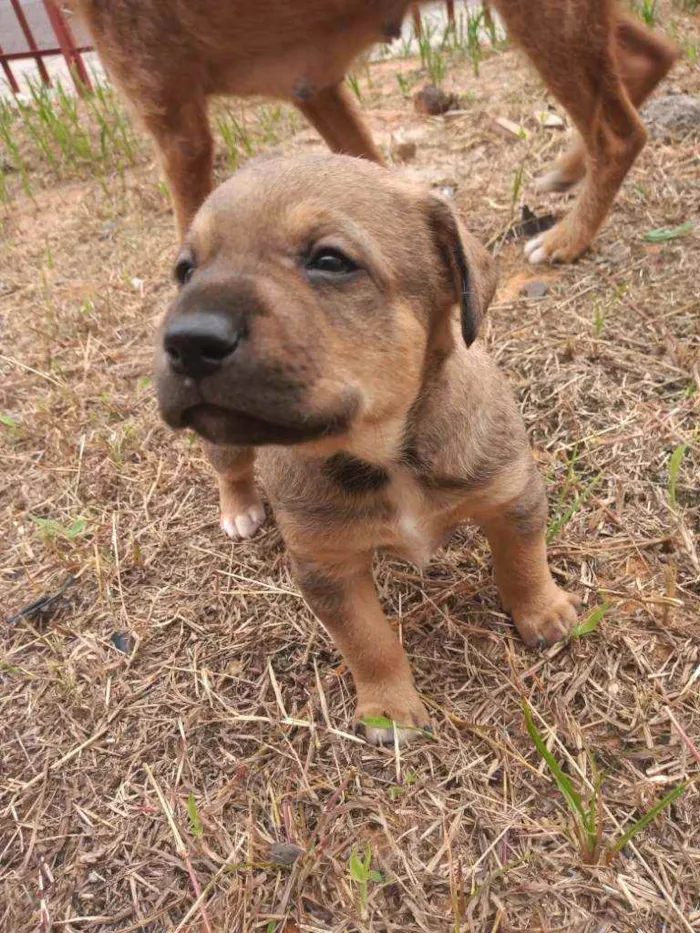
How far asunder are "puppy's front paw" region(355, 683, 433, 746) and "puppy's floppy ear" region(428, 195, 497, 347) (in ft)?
3.42

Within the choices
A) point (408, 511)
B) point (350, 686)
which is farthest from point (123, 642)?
point (408, 511)

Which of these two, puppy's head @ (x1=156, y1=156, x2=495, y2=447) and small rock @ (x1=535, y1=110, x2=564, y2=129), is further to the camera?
small rock @ (x1=535, y1=110, x2=564, y2=129)

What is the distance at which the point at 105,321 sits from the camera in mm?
4156

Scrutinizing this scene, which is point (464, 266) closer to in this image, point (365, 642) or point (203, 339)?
point (203, 339)

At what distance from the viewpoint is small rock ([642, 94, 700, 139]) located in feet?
13.8

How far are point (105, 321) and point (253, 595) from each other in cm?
224

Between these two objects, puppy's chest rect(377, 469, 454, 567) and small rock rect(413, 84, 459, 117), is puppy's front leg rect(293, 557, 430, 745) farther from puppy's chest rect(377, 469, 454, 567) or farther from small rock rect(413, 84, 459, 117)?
small rock rect(413, 84, 459, 117)

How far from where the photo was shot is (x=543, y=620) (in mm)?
2264

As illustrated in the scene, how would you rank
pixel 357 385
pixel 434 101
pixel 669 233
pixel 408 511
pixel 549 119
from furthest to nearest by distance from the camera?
pixel 434 101 < pixel 549 119 < pixel 669 233 < pixel 408 511 < pixel 357 385

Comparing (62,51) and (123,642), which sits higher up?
(62,51)

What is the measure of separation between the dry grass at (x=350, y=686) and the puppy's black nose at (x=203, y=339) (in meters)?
1.27

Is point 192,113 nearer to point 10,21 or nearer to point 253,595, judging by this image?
point 253,595

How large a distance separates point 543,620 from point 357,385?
1.11 metres

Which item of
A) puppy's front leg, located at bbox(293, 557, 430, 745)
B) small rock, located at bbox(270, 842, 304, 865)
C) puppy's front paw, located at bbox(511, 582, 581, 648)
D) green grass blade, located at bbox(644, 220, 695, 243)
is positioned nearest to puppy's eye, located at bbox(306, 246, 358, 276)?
puppy's front leg, located at bbox(293, 557, 430, 745)
